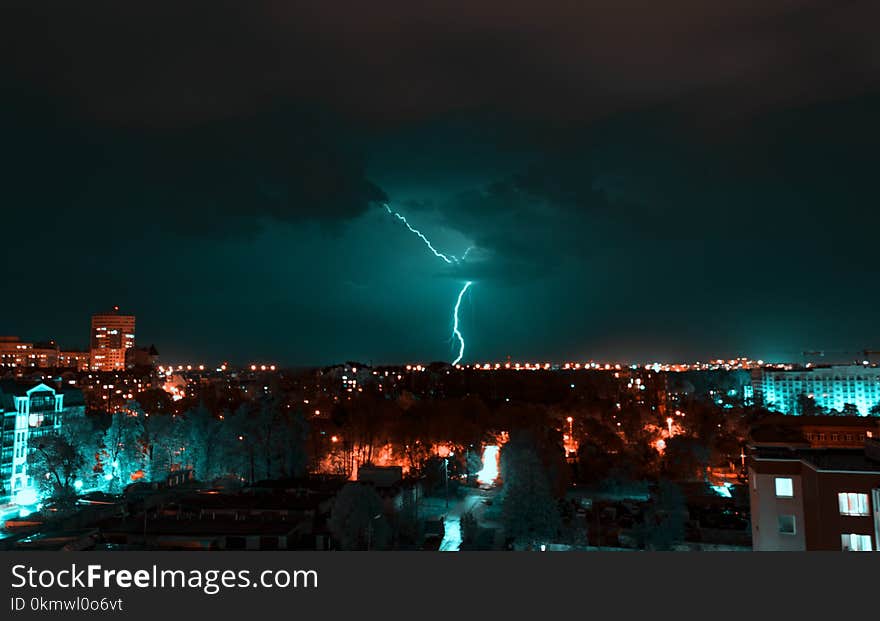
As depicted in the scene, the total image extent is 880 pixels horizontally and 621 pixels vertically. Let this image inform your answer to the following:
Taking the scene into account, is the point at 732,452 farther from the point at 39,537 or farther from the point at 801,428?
the point at 39,537

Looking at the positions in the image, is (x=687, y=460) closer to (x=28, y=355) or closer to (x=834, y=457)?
(x=834, y=457)

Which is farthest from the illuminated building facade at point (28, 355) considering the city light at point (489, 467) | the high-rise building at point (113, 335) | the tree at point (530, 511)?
the tree at point (530, 511)

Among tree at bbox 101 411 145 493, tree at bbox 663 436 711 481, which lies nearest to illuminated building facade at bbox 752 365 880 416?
tree at bbox 663 436 711 481

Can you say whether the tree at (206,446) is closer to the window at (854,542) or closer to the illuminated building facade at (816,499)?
the illuminated building facade at (816,499)

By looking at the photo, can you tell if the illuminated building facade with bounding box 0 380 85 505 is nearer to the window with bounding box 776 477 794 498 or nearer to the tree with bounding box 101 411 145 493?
the tree with bounding box 101 411 145 493

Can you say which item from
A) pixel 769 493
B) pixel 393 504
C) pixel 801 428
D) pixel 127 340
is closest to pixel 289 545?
pixel 393 504
